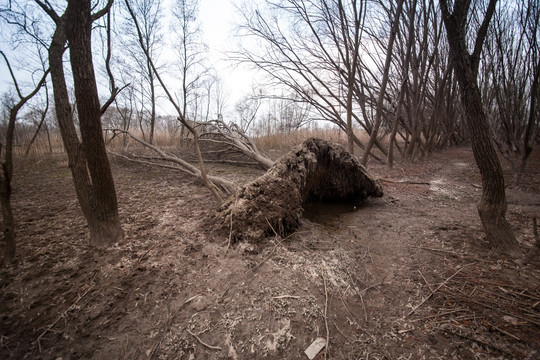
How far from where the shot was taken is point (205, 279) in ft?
5.67

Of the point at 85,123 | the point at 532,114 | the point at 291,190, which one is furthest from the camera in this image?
the point at 532,114

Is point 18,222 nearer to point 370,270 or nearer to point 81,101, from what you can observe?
point 81,101

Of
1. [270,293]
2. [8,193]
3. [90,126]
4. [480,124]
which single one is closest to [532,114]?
[480,124]

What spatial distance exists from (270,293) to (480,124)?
A: 2259 millimetres

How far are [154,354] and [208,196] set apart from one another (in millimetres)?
2668

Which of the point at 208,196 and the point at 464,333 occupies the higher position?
the point at 208,196

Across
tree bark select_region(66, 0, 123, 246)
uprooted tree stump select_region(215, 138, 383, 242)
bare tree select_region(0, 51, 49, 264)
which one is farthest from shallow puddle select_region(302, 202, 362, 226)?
bare tree select_region(0, 51, 49, 264)

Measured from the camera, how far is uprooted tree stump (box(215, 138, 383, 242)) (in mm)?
2264

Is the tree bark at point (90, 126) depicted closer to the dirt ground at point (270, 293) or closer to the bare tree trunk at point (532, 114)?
the dirt ground at point (270, 293)

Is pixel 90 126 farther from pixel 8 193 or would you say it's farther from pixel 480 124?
pixel 480 124

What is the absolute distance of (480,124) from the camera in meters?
1.89

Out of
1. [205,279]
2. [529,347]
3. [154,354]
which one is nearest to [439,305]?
[529,347]

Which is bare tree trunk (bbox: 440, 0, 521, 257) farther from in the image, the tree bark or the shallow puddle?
the tree bark

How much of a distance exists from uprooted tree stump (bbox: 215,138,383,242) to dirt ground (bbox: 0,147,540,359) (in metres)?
0.18
